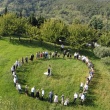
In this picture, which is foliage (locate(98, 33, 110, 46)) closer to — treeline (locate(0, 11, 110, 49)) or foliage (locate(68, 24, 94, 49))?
treeline (locate(0, 11, 110, 49))

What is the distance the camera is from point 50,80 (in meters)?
53.2

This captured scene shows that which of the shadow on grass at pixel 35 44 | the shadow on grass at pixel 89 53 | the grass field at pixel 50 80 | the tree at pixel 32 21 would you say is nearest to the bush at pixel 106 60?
the grass field at pixel 50 80

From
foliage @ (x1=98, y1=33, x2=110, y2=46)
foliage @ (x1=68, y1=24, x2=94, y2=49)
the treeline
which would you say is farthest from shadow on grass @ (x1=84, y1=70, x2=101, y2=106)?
foliage @ (x1=98, y1=33, x2=110, y2=46)

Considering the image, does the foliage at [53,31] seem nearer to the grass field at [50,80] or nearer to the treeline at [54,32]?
the treeline at [54,32]

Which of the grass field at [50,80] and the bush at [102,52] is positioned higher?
the bush at [102,52]

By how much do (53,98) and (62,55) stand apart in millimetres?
20156

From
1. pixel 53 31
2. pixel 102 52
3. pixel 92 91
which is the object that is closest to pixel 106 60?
pixel 102 52

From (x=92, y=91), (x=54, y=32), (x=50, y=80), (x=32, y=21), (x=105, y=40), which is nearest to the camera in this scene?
(x=92, y=91)

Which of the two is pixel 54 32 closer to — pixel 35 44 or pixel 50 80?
pixel 35 44

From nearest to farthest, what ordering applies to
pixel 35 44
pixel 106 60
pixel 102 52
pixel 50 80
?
pixel 50 80, pixel 106 60, pixel 102 52, pixel 35 44

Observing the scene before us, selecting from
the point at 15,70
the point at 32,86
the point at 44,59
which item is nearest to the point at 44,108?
the point at 32,86

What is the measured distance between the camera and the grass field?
46.3m

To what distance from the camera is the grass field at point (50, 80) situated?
46281 mm

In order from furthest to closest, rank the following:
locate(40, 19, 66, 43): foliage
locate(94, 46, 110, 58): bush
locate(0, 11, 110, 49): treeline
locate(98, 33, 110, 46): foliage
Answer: locate(98, 33, 110, 46): foliage → locate(40, 19, 66, 43): foliage → locate(0, 11, 110, 49): treeline → locate(94, 46, 110, 58): bush
